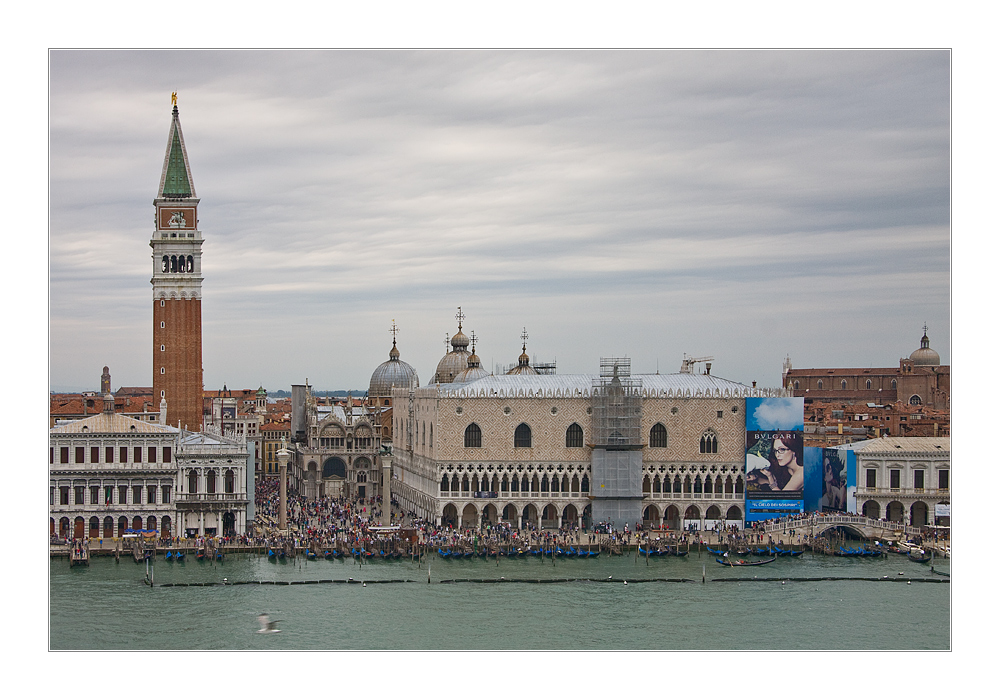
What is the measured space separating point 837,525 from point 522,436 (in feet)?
37.9

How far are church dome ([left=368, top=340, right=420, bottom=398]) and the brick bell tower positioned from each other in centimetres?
2358

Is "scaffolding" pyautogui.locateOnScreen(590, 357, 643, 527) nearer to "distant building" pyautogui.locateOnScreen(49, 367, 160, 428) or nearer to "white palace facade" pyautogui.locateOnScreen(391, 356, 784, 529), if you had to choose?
"white palace facade" pyautogui.locateOnScreen(391, 356, 784, 529)

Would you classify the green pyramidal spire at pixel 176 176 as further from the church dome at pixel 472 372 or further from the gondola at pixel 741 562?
the gondola at pixel 741 562

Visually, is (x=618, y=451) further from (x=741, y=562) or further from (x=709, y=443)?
(x=741, y=562)

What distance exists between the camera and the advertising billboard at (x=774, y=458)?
47.1 m

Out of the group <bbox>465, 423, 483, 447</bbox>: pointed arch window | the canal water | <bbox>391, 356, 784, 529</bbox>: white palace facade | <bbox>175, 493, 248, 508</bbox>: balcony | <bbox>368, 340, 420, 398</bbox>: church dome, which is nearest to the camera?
the canal water

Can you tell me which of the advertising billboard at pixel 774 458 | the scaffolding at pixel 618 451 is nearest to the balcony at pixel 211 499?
the scaffolding at pixel 618 451

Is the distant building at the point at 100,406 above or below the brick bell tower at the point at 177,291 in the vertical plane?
below

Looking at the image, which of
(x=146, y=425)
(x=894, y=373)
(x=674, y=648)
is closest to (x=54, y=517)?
(x=146, y=425)

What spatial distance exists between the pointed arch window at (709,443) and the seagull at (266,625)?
67.5 ft

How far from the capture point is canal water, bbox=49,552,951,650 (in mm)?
30266

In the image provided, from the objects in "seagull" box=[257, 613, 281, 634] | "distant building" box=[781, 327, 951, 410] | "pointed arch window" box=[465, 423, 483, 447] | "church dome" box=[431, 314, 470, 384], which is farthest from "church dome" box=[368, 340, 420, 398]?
"seagull" box=[257, 613, 281, 634]

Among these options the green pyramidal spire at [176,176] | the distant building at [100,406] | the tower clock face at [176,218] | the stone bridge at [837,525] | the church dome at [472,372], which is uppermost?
the green pyramidal spire at [176,176]

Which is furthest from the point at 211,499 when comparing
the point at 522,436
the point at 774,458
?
the point at 774,458
